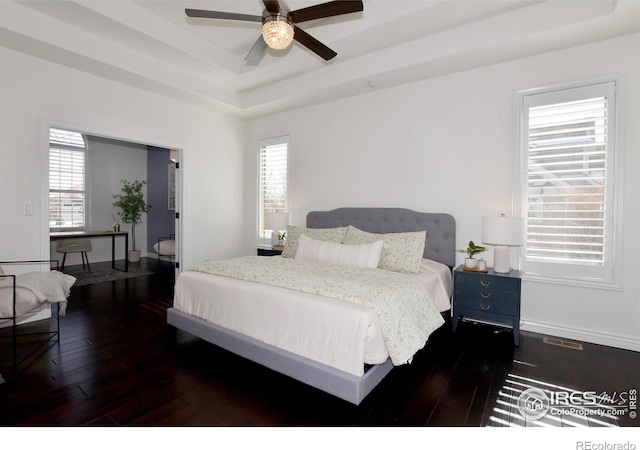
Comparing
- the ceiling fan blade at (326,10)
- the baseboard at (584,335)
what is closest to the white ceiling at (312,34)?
the ceiling fan blade at (326,10)

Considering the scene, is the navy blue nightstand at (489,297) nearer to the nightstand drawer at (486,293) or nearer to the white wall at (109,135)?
the nightstand drawer at (486,293)

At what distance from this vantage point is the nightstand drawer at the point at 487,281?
2.99 meters

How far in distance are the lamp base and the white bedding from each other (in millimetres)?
753

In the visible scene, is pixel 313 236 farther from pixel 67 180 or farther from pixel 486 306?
pixel 67 180

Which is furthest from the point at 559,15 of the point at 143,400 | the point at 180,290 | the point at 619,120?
the point at 143,400

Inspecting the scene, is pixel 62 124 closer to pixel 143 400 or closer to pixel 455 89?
pixel 143 400

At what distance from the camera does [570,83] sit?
3100 mm

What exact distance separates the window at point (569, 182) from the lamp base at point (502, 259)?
12.7 inches

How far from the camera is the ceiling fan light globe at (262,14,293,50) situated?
2.37 meters

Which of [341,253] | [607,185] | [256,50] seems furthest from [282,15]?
[607,185]

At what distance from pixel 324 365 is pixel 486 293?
76.0 inches

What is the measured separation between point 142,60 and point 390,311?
4.05 m

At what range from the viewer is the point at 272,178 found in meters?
5.46

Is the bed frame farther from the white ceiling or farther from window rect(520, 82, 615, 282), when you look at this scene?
the white ceiling
